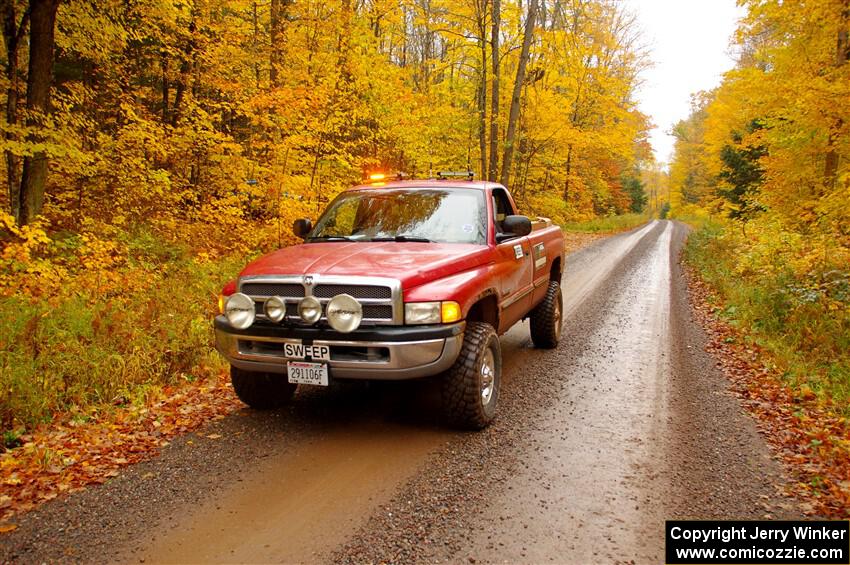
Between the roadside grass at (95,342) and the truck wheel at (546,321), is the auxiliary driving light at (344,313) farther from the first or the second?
the truck wheel at (546,321)

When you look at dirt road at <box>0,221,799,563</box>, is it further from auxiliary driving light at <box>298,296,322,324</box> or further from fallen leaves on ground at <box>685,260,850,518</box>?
auxiliary driving light at <box>298,296,322,324</box>

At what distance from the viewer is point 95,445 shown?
412 cm

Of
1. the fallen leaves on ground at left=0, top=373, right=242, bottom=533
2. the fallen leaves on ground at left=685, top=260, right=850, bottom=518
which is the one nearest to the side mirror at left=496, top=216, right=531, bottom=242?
the fallen leaves on ground at left=685, top=260, right=850, bottom=518

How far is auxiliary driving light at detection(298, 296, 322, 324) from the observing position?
3.89 metres

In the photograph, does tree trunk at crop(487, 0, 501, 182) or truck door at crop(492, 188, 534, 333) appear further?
tree trunk at crop(487, 0, 501, 182)

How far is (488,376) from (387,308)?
49.9 inches

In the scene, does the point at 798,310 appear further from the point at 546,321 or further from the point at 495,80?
the point at 495,80

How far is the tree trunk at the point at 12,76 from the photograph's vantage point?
8.28 m

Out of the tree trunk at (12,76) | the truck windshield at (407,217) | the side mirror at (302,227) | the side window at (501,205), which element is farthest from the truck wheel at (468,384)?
the tree trunk at (12,76)

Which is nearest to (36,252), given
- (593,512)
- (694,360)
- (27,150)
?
(27,150)

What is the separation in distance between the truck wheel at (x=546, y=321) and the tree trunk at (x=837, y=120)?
8366 millimetres

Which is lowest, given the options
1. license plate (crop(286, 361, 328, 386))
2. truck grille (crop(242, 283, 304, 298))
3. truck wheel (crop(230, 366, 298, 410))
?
truck wheel (crop(230, 366, 298, 410))

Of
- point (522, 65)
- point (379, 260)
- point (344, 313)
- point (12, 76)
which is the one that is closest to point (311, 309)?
point (344, 313)

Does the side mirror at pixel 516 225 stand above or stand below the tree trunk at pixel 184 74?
below
